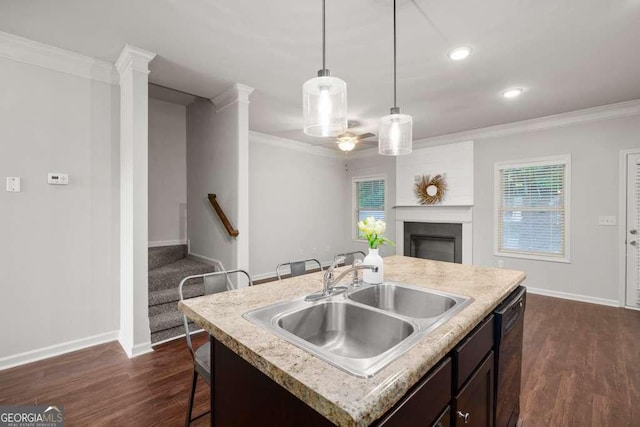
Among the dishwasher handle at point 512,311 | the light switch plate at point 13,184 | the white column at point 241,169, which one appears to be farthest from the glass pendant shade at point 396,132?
the light switch plate at point 13,184

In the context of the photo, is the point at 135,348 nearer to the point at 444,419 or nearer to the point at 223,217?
the point at 223,217

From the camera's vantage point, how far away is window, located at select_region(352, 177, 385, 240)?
6.30m

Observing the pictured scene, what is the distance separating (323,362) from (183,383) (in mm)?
1899

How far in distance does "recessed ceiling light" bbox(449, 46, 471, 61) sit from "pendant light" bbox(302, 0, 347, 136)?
4.90ft

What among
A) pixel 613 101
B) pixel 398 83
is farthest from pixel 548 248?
pixel 398 83

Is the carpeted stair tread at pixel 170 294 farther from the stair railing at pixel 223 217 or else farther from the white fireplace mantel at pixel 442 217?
the white fireplace mantel at pixel 442 217

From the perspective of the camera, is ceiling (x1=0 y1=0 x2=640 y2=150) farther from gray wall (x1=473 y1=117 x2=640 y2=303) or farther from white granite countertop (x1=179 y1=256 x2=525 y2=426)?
white granite countertop (x1=179 y1=256 x2=525 y2=426)

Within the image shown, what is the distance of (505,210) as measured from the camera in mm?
4660

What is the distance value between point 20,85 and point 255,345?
3072 millimetres

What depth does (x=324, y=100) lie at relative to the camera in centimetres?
155

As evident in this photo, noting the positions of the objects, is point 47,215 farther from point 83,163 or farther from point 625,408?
point 625,408

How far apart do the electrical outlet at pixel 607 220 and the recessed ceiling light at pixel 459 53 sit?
123 inches

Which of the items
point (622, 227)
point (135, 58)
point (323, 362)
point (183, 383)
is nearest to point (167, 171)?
point (135, 58)

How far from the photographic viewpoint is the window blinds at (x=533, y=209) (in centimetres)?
421
